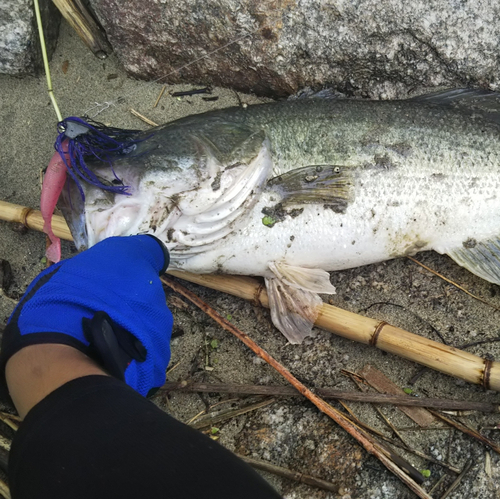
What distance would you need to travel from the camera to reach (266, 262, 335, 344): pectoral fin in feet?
8.82

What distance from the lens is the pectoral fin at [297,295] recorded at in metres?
2.69

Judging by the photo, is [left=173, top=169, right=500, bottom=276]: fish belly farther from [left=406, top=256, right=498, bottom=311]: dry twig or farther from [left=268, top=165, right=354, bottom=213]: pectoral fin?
[left=406, top=256, right=498, bottom=311]: dry twig

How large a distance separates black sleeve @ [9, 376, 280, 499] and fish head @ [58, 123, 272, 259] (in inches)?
47.4

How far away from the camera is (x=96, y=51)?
3441 millimetres

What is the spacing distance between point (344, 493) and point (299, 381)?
60cm

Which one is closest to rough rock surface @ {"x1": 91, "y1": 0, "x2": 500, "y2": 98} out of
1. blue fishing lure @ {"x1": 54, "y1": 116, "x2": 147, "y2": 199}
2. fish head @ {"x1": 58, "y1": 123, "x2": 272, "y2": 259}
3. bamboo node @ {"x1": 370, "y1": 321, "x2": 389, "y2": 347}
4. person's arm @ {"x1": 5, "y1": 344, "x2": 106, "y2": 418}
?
fish head @ {"x1": 58, "y1": 123, "x2": 272, "y2": 259}

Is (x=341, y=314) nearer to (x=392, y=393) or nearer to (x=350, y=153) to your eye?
(x=392, y=393)

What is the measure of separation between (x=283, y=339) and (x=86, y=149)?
156 centimetres

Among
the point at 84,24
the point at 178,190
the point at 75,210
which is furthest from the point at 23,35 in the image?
the point at 178,190

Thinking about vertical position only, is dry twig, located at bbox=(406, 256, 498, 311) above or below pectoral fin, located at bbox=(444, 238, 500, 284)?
below

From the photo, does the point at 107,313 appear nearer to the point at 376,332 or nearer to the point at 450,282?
the point at 376,332

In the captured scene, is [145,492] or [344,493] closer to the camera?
[145,492]

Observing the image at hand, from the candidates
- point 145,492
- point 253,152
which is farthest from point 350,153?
point 145,492

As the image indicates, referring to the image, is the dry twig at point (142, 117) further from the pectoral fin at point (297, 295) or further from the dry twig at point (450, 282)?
the dry twig at point (450, 282)
